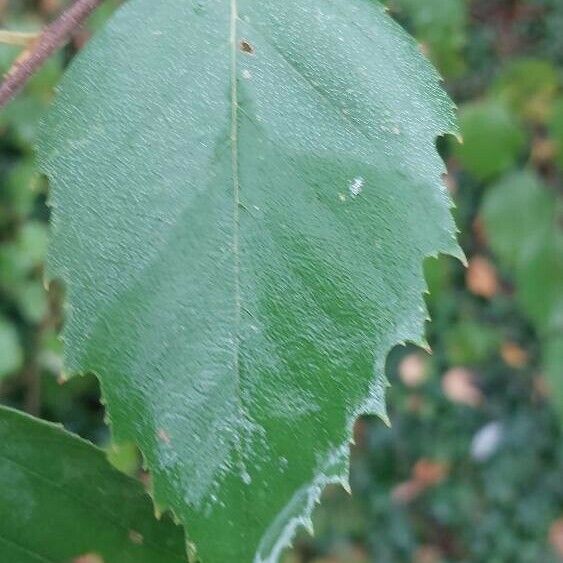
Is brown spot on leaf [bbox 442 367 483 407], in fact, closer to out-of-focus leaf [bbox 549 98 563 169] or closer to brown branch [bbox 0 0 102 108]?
out-of-focus leaf [bbox 549 98 563 169]

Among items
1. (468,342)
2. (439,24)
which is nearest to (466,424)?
(468,342)

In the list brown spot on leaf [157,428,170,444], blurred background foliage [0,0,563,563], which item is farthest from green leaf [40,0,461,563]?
blurred background foliage [0,0,563,563]

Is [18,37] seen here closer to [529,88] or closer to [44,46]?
[44,46]

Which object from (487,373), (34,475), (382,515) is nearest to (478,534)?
(382,515)

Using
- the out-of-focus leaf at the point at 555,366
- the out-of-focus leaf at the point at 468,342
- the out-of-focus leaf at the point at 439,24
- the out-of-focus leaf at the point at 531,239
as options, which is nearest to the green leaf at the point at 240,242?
the out-of-focus leaf at the point at 439,24

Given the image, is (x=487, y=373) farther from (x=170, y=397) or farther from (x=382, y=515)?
(x=170, y=397)

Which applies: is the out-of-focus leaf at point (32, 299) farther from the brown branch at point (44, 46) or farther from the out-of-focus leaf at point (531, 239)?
the brown branch at point (44, 46)
